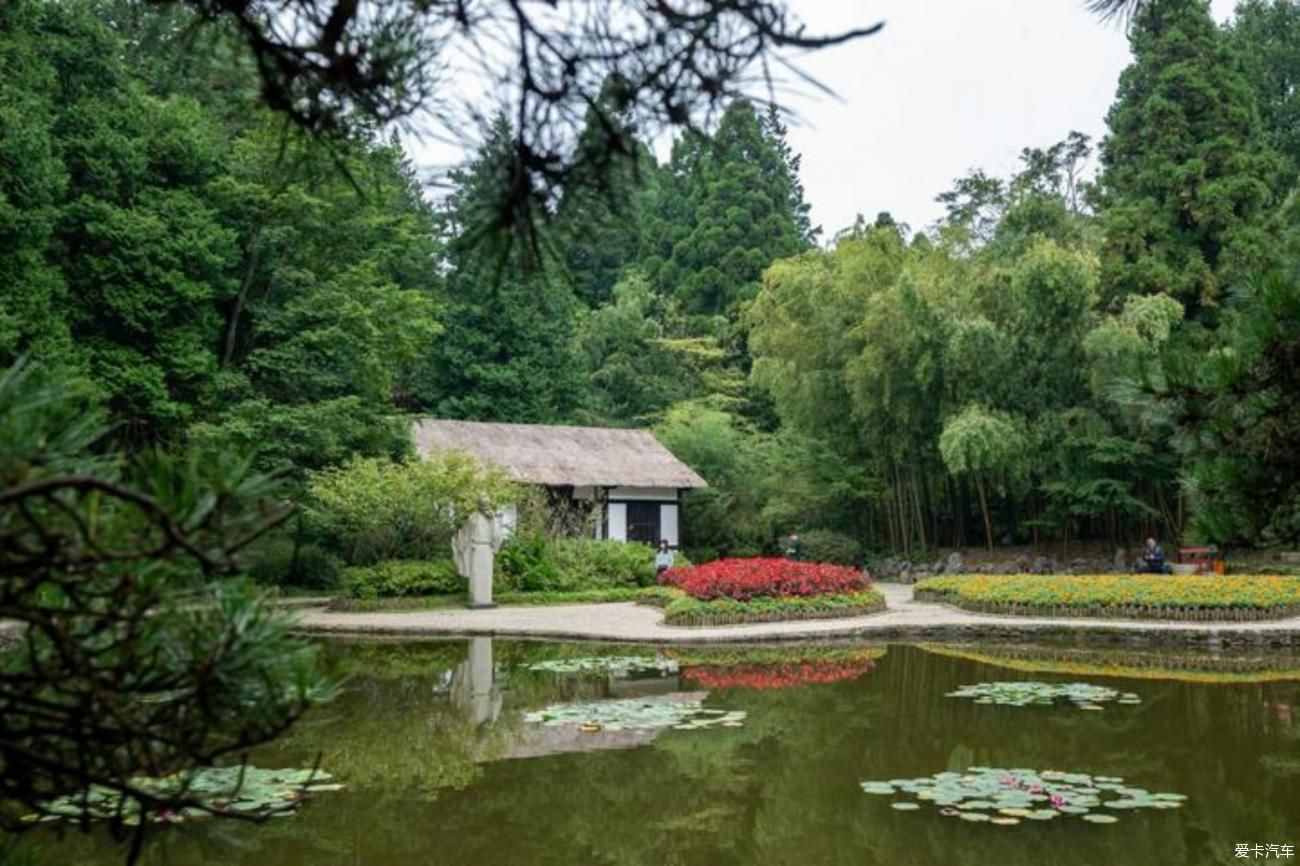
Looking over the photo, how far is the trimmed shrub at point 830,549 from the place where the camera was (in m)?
21.2

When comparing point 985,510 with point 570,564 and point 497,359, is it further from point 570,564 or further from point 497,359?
point 497,359

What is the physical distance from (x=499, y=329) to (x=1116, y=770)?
73.5 ft

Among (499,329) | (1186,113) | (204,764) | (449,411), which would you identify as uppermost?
(1186,113)

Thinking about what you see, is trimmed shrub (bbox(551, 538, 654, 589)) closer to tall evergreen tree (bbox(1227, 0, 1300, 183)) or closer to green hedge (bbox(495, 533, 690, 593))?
green hedge (bbox(495, 533, 690, 593))

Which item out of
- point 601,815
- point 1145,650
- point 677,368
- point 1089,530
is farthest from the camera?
point 677,368

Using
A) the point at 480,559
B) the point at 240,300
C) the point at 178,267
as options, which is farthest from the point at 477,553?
the point at 178,267

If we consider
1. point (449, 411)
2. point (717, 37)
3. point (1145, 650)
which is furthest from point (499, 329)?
point (717, 37)

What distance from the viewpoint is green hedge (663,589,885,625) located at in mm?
13320

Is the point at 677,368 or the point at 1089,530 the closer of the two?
the point at 1089,530

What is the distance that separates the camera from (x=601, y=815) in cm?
564

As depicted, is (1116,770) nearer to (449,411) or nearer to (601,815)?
(601,815)

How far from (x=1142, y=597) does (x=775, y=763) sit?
8.32 metres

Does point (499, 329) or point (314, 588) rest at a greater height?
point (499, 329)

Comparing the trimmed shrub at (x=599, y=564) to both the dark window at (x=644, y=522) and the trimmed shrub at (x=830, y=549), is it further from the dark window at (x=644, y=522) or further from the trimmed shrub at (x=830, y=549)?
the trimmed shrub at (x=830, y=549)
